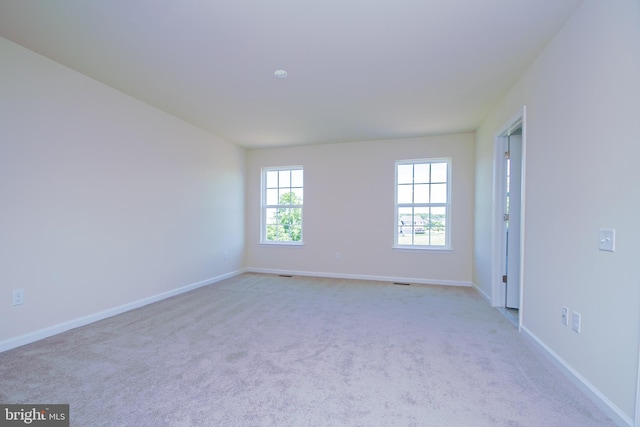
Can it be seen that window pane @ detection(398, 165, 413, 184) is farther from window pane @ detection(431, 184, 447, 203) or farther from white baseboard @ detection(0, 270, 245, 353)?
white baseboard @ detection(0, 270, 245, 353)

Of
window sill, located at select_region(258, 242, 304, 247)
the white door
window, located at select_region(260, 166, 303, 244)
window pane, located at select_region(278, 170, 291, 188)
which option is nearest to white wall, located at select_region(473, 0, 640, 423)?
the white door

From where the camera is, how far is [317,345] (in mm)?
2418

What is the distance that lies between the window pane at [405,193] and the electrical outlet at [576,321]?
3.12 m

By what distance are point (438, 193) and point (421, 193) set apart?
0.27 meters

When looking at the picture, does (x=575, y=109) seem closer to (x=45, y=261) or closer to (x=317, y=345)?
(x=317, y=345)

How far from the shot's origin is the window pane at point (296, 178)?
5496 mm

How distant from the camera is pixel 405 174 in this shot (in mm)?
4902

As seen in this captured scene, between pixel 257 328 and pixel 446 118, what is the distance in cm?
352

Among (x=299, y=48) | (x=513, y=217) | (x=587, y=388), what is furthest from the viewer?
(x=513, y=217)

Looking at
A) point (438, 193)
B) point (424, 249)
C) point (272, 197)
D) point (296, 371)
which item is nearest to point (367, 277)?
point (424, 249)

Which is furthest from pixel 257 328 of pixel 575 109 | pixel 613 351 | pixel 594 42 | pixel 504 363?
pixel 594 42

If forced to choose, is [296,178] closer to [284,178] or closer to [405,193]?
[284,178]

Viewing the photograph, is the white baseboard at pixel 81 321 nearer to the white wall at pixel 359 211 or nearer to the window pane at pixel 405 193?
the white wall at pixel 359 211

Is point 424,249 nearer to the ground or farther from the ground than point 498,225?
nearer to the ground
